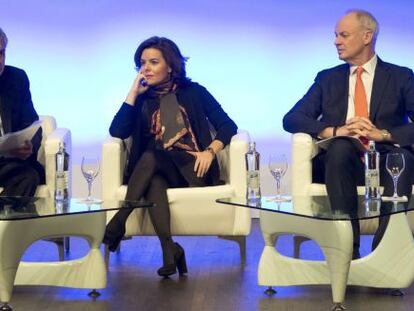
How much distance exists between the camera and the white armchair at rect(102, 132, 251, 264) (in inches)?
172

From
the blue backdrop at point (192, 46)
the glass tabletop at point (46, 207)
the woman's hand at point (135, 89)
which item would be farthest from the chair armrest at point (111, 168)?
the blue backdrop at point (192, 46)

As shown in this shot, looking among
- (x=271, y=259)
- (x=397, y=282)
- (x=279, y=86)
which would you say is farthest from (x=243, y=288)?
→ (x=279, y=86)

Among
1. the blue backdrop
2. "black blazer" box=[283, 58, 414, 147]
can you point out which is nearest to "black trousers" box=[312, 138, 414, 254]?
"black blazer" box=[283, 58, 414, 147]

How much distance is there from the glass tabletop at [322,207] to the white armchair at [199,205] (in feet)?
1.94

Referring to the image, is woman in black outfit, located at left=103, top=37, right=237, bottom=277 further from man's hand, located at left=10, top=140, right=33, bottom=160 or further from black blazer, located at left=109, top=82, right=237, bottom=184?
man's hand, located at left=10, top=140, right=33, bottom=160

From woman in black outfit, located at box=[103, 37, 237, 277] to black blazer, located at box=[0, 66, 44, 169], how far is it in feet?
1.61

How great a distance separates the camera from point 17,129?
4.83 metres

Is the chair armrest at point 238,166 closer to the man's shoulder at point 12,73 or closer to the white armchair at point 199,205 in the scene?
the white armchair at point 199,205

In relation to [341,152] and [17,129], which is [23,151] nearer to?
[17,129]

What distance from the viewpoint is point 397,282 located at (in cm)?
376

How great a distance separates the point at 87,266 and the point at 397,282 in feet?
4.19

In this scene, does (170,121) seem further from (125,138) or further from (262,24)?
(262,24)

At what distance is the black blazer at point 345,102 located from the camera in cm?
472

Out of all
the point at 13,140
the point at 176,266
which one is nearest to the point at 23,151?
the point at 13,140
